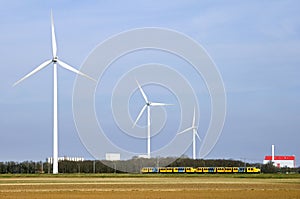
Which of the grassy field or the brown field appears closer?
the brown field

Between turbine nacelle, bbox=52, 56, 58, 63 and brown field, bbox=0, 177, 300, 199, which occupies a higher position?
turbine nacelle, bbox=52, 56, 58, 63

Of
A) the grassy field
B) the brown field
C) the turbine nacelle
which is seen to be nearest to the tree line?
the turbine nacelle

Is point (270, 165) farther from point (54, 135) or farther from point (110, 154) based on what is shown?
point (54, 135)

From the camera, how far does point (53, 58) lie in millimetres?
114562

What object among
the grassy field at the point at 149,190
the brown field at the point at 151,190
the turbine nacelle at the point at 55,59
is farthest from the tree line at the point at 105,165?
the brown field at the point at 151,190

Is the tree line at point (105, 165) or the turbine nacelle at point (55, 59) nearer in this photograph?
the turbine nacelle at point (55, 59)

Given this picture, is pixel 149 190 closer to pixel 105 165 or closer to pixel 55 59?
pixel 55 59

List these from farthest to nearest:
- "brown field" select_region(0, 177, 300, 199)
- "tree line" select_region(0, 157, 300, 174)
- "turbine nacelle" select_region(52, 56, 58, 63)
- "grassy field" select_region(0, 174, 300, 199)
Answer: "tree line" select_region(0, 157, 300, 174), "turbine nacelle" select_region(52, 56, 58, 63), "grassy field" select_region(0, 174, 300, 199), "brown field" select_region(0, 177, 300, 199)

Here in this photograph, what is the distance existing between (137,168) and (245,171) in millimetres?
25160

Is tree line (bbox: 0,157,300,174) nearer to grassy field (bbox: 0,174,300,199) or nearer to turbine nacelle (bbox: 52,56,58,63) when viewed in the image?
turbine nacelle (bbox: 52,56,58,63)

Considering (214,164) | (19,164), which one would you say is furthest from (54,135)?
(214,164)

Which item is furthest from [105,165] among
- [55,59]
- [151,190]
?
[151,190]

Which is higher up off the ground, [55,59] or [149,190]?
[55,59]

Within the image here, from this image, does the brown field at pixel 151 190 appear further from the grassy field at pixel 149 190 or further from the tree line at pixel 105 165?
the tree line at pixel 105 165
